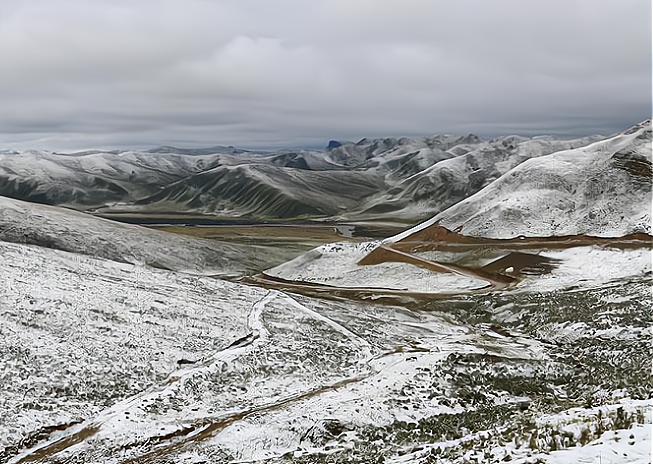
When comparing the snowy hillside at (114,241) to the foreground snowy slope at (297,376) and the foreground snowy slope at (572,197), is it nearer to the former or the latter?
the foreground snowy slope at (297,376)

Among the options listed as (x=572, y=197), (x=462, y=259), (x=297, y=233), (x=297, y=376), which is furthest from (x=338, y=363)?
(x=297, y=233)

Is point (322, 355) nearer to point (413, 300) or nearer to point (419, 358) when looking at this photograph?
point (419, 358)

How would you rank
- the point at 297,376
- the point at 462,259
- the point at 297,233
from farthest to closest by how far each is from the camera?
the point at 297,233
the point at 462,259
the point at 297,376

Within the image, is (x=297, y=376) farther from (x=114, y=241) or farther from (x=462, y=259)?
(x=114, y=241)

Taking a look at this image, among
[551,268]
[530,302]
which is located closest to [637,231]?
[551,268]

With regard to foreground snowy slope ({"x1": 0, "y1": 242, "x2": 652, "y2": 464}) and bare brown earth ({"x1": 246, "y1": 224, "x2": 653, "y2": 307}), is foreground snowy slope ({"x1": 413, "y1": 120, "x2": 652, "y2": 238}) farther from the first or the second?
foreground snowy slope ({"x1": 0, "y1": 242, "x2": 652, "y2": 464})

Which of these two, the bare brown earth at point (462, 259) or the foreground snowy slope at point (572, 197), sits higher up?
the foreground snowy slope at point (572, 197)

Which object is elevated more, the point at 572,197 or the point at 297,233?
the point at 572,197

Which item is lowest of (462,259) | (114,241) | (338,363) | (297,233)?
(297,233)

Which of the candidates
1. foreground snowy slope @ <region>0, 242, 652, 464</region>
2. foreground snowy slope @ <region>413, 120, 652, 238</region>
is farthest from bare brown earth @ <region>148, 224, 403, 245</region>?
foreground snowy slope @ <region>0, 242, 652, 464</region>

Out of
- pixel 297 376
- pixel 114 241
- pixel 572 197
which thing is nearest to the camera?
pixel 297 376

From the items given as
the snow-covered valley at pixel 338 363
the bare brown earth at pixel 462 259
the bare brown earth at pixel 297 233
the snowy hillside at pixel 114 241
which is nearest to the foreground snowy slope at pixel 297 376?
the snow-covered valley at pixel 338 363
